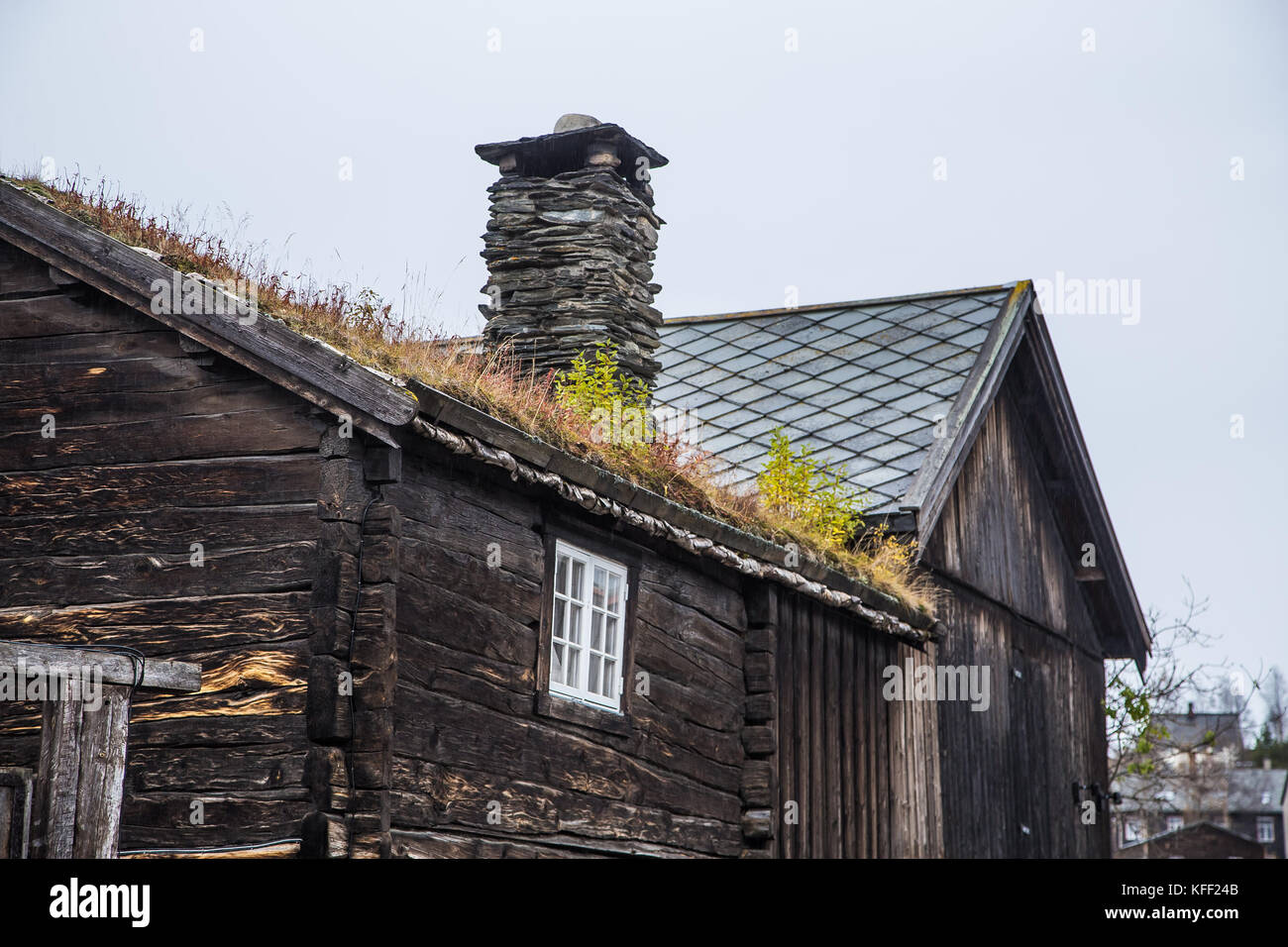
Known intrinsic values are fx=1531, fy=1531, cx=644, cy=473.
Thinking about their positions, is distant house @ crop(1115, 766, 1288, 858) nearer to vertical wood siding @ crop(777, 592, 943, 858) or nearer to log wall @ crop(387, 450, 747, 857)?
vertical wood siding @ crop(777, 592, 943, 858)

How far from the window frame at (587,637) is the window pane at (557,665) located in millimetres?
49

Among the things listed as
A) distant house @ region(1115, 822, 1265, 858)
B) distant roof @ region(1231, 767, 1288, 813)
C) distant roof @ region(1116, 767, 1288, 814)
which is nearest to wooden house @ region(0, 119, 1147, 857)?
distant house @ region(1115, 822, 1265, 858)

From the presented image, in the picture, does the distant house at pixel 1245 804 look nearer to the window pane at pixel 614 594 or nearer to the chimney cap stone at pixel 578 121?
the chimney cap stone at pixel 578 121

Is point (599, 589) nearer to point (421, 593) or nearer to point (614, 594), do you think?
point (614, 594)

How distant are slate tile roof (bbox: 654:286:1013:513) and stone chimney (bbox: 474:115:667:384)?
202cm

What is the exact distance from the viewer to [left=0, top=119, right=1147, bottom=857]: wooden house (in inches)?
278

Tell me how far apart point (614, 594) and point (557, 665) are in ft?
2.41

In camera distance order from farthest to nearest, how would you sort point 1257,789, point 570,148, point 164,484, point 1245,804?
point 1257,789, point 1245,804, point 570,148, point 164,484

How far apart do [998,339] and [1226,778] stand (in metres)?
59.5

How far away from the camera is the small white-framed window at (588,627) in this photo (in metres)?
8.55

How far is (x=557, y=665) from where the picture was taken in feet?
28.0

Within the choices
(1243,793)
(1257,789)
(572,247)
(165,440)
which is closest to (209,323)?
(165,440)

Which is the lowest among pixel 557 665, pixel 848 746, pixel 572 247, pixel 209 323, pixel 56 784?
pixel 56 784
